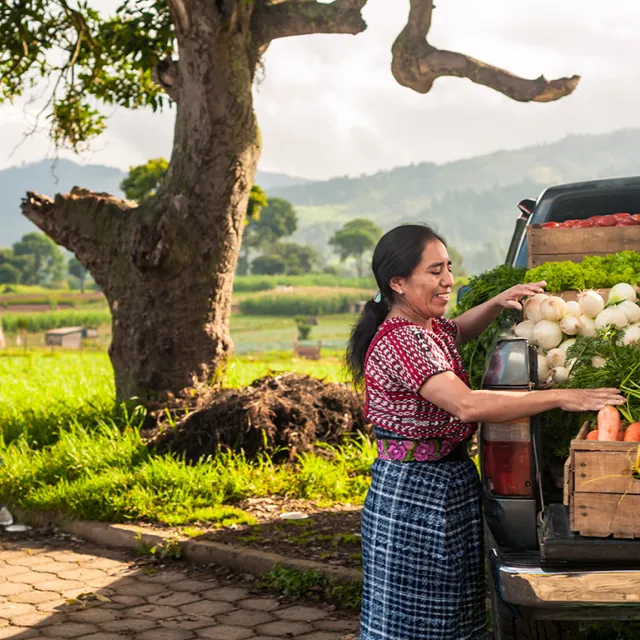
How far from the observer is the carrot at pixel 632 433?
3373 mm

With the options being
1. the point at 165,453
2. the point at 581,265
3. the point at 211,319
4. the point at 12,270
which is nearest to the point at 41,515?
the point at 165,453

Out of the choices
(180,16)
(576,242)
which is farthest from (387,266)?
(180,16)

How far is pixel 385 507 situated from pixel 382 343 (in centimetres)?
61

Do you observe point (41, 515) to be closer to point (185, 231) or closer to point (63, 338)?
point (185, 231)

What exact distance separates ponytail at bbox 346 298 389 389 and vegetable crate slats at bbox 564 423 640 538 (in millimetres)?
958

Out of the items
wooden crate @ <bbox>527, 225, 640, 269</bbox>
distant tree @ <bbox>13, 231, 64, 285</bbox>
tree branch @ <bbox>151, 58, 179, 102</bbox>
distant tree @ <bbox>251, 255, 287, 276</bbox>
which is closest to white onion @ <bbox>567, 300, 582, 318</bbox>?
wooden crate @ <bbox>527, 225, 640, 269</bbox>

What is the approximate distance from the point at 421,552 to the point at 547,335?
3.94 feet

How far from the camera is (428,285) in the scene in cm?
373

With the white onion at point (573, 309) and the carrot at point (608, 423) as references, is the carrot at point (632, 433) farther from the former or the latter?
the white onion at point (573, 309)

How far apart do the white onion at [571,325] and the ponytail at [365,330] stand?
3.01 feet

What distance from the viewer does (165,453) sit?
8.94m

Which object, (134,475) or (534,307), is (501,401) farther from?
(134,475)

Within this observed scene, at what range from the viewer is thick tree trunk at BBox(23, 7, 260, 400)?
10.1m

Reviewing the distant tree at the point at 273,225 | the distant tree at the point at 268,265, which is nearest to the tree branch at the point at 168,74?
the distant tree at the point at 268,265
